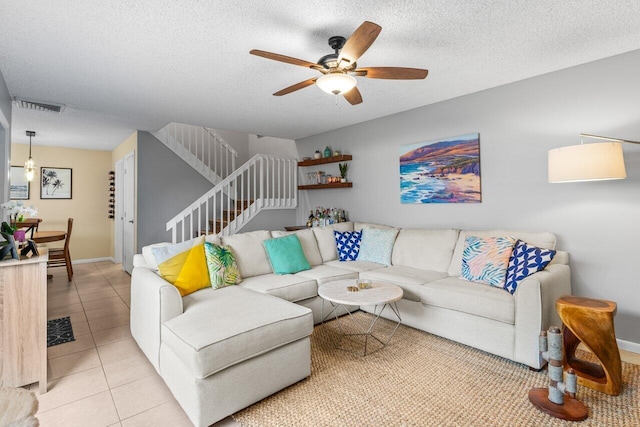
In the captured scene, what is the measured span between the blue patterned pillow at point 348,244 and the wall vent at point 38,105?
→ 3.67m

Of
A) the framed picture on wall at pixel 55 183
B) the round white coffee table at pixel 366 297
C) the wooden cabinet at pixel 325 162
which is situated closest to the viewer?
the round white coffee table at pixel 366 297

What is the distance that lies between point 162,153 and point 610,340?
19.0 ft

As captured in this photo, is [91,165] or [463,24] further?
[91,165]

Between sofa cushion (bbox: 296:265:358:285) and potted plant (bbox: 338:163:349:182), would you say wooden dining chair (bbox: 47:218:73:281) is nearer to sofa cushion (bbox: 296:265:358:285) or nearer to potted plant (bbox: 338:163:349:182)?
sofa cushion (bbox: 296:265:358:285)

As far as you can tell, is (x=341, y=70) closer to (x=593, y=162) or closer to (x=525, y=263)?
(x=593, y=162)

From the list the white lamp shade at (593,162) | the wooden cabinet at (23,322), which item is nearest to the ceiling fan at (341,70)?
the white lamp shade at (593,162)

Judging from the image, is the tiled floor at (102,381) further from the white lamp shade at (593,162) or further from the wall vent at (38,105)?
the white lamp shade at (593,162)

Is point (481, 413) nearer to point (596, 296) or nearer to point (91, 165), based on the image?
point (596, 296)

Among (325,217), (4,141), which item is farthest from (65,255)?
(325,217)

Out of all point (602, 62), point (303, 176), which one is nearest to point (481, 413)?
point (602, 62)

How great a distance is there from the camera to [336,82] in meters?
2.11

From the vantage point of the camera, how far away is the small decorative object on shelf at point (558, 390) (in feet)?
5.72

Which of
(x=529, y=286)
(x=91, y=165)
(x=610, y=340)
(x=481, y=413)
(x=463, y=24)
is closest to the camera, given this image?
(x=481, y=413)

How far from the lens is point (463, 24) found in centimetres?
208
